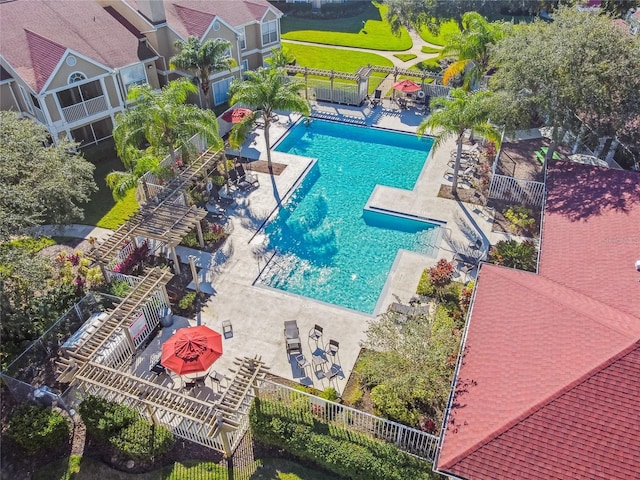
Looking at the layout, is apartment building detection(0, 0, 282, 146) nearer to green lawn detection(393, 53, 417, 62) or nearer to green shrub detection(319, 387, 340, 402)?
green lawn detection(393, 53, 417, 62)

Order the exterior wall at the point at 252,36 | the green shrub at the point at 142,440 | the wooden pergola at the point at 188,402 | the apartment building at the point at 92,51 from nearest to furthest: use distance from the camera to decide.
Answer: the wooden pergola at the point at 188,402
the green shrub at the point at 142,440
the apartment building at the point at 92,51
the exterior wall at the point at 252,36

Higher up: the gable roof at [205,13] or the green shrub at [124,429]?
the gable roof at [205,13]

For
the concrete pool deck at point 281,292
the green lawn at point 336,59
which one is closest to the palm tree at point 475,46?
the concrete pool deck at point 281,292

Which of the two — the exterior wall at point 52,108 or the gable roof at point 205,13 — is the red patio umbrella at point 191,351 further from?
the gable roof at point 205,13

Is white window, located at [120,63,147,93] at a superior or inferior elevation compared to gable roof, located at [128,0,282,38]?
inferior

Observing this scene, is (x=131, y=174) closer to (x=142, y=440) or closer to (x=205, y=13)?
(x=142, y=440)

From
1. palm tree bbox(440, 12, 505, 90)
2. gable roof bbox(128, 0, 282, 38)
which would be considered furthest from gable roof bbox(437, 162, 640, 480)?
gable roof bbox(128, 0, 282, 38)

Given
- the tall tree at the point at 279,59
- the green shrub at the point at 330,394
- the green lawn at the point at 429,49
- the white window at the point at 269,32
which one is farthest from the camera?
the green lawn at the point at 429,49
